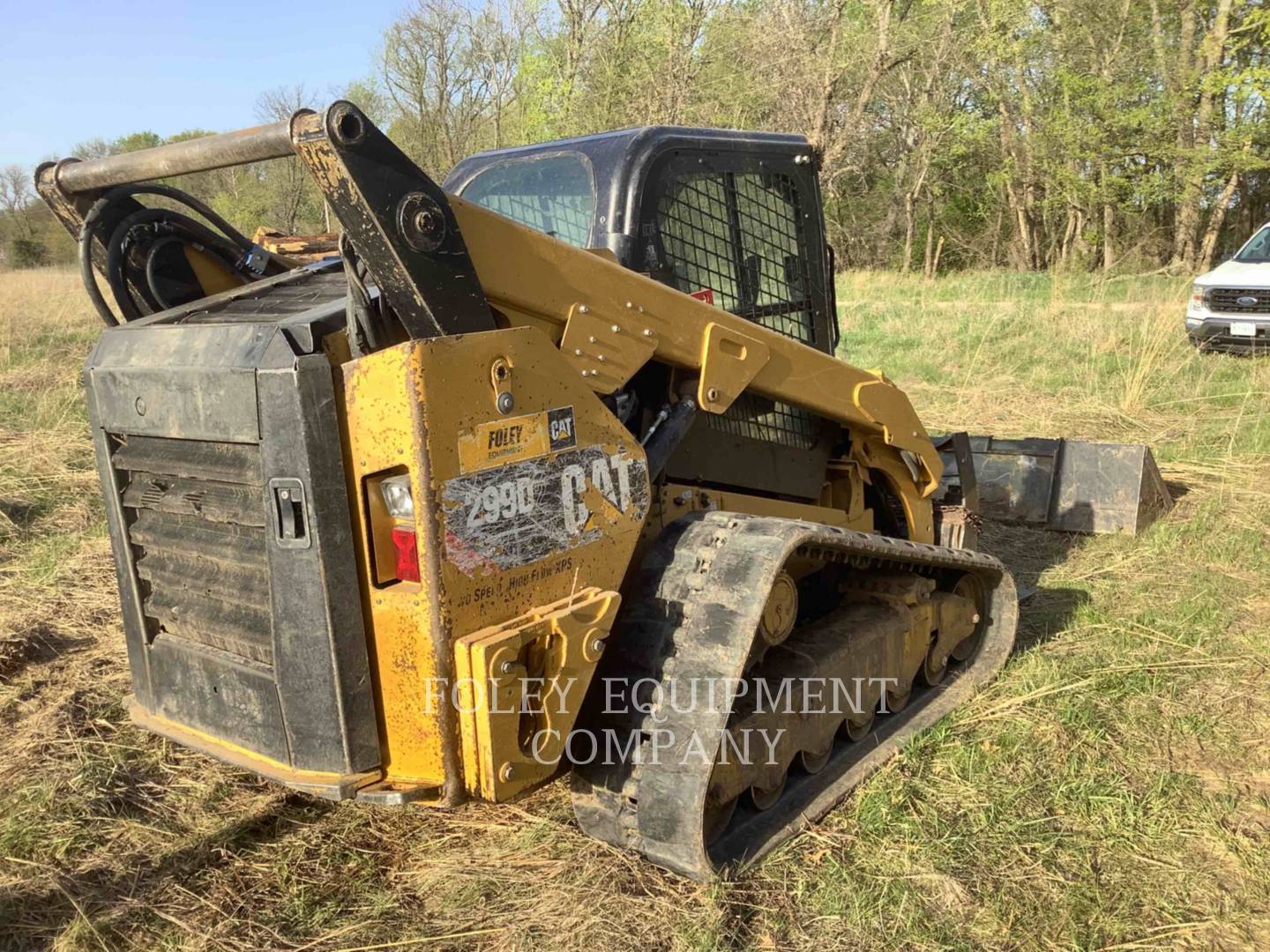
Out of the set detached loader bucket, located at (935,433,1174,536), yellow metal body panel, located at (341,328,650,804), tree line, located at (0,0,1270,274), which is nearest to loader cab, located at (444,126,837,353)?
yellow metal body panel, located at (341,328,650,804)

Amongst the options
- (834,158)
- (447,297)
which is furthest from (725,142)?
(834,158)

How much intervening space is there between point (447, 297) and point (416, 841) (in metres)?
1.77

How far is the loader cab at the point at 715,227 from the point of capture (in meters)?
3.16

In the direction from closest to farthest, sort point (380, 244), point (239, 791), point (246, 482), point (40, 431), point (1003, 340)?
point (380, 244) < point (246, 482) < point (239, 791) < point (40, 431) < point (1003, 340)

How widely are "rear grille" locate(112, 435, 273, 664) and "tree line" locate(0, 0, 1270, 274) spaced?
54.1ft

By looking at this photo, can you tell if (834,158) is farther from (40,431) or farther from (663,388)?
(663,388)

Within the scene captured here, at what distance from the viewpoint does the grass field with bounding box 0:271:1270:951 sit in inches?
102

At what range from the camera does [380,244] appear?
2.10m

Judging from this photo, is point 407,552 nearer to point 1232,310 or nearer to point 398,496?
point 398,496

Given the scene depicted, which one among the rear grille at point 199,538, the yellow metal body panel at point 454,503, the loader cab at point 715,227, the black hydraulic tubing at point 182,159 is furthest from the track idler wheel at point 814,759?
the black hydraulic tubing at point 182,159

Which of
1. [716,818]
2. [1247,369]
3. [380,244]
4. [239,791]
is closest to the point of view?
[380,244]

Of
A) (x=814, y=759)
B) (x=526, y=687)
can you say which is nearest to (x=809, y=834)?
(x=814, y=759)

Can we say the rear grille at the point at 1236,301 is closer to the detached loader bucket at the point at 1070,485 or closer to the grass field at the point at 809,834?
the detached loader bucket at the point at 1070,485

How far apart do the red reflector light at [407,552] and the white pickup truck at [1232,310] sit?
10671 mm
